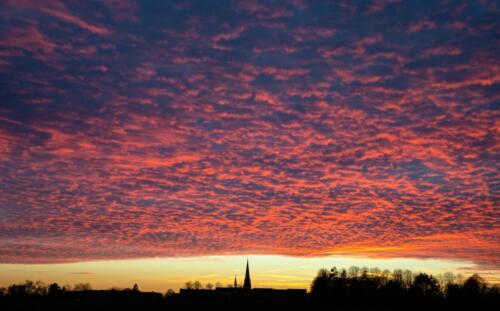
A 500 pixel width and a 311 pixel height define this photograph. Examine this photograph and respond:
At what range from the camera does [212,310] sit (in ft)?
283

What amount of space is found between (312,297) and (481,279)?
140 ft

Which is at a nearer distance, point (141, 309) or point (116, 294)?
point (141, 309)

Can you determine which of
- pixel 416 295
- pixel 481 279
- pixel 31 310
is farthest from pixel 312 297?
pixel 31 310

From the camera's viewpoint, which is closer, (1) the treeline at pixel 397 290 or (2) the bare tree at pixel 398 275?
(1) the treeline at pixel 397 290

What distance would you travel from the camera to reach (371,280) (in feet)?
469

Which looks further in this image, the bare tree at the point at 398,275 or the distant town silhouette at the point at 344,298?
the bare tree at the point at 398,275

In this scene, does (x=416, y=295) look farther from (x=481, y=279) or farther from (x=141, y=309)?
(x=141, y=309)

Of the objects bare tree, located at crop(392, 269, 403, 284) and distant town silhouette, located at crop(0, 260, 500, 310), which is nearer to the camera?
distant town silhouette, located at crop(0, 260, 500, 310)

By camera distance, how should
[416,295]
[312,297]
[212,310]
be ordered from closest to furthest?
[212,310] < [416,295] < [312,297]

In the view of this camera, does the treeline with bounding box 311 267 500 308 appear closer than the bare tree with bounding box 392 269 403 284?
Yes

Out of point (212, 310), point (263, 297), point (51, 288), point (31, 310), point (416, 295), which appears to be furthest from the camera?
point (51, 288)

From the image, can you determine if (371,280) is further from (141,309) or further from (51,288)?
(51,288)

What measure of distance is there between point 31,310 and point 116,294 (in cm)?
7169

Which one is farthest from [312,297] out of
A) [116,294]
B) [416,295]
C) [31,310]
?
[31,310]
